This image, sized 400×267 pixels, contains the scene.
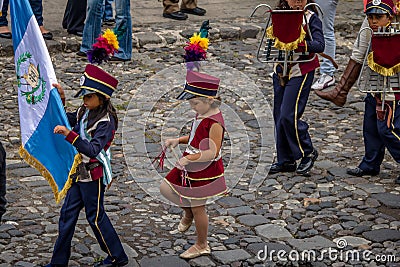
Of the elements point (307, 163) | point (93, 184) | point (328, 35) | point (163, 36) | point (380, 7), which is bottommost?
point (307, 163)

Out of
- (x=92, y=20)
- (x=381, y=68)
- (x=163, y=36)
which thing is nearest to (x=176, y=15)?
(x=163, y=36)

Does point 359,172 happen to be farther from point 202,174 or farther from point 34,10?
point 34,10

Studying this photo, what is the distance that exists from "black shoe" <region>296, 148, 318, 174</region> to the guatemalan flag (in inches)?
94.0

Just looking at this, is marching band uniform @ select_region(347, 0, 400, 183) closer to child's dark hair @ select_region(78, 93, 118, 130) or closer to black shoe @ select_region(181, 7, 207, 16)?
child's dark hair @ select_region(78, 93, 118, 130)

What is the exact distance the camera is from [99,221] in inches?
219

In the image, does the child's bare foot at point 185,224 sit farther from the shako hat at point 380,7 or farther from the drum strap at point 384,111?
the shako hat at point 380,7

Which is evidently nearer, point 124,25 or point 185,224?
point 185,224

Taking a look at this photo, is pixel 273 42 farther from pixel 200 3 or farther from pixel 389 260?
pixel 200 3

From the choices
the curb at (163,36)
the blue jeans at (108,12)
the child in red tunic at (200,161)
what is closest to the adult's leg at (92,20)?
the curb at (163,36)

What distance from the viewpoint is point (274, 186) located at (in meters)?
7.12

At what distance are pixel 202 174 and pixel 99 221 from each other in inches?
28.5

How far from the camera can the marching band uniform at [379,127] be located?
Result: 22.8 ft

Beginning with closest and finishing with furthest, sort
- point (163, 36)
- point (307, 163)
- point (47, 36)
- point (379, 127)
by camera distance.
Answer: point (379, 127) → point (307, 163) → point (47, 36) → point (163, 36)

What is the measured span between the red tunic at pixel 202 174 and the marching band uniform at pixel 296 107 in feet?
5.28
